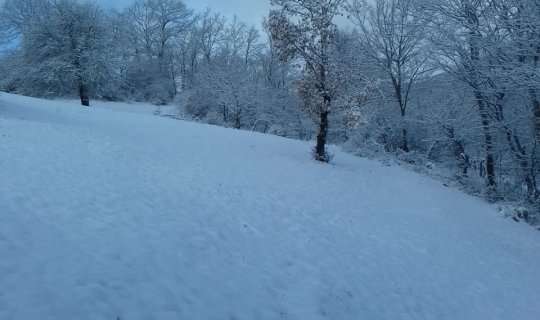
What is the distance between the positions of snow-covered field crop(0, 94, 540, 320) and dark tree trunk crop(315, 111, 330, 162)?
7.54 ft

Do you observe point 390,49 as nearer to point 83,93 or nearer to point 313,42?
point 313,42

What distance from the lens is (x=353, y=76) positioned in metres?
15.8

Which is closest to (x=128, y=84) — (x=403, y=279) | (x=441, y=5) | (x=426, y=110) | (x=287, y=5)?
(x=287, y=5)

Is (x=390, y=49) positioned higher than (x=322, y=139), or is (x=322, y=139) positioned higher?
(x=390, y=49)

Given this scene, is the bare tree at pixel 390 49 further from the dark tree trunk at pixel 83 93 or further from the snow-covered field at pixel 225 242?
the dark tree trunk at pixel 83 93

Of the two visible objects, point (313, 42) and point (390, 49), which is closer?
point (313, 42)

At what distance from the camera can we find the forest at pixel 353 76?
1242 centimetres


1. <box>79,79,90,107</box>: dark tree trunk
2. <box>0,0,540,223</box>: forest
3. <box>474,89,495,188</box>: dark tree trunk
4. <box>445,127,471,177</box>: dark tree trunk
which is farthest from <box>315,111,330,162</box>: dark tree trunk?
<box>79,79,90,107</box>: dark tree trunk

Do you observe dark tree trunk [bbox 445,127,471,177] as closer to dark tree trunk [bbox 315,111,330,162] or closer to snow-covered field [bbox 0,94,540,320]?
snow-covered field [bbox 0,94,540,320]

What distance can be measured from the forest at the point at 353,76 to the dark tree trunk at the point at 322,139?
6 centimetres

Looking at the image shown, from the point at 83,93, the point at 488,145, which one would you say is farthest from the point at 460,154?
the point at 83,93

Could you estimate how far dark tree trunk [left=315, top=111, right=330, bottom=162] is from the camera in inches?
648

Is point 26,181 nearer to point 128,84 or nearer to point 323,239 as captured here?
point 323,239

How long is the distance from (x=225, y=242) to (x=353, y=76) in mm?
11108
